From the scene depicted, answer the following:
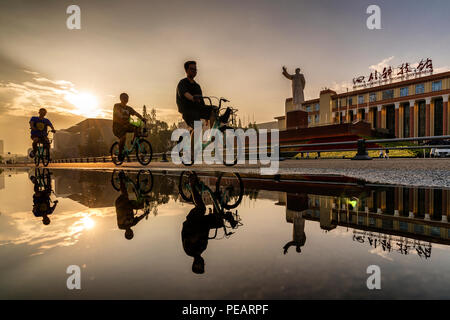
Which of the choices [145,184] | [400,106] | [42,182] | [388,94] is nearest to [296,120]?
[145,184]

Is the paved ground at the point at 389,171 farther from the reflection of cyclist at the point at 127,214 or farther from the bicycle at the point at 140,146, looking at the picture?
the reflection of cyclist at the point at 127,214

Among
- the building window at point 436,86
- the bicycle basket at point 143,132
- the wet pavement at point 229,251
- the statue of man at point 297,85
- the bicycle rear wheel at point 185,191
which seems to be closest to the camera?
the wet pavement at point 229,251

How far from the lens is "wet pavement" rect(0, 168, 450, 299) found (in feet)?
2.75

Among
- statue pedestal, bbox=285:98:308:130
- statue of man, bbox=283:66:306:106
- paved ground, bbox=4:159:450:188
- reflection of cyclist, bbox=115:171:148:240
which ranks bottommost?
reflection of cyclist, bbox=115:171:148:240

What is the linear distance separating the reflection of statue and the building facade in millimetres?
59825

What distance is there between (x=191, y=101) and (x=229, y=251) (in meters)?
6.00

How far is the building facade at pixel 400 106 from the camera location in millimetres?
55812

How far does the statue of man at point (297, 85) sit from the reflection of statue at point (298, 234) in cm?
3396

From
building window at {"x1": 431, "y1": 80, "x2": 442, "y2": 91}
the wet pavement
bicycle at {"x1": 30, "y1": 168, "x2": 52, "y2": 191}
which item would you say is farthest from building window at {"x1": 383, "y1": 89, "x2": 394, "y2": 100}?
bicycle at {"x1": 30, "y1": 168, "x2": 52, "y2": 191}

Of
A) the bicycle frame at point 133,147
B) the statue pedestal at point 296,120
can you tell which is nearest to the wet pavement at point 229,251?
the bicycle frame at point 133,147

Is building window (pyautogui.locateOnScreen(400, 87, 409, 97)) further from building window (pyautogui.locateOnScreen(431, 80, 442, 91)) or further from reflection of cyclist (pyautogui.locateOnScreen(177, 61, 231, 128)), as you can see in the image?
reflection of cyclist (pyautogui.locateOnScreen(177, 61, 231, 128))

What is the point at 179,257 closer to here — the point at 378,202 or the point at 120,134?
the point at 378,202

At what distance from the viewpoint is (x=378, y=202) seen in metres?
2.40
